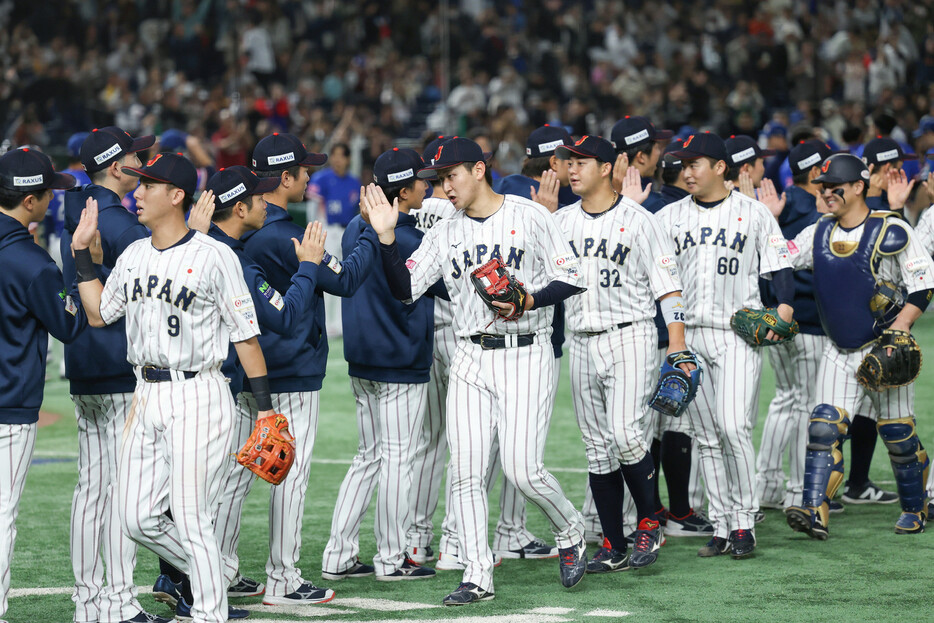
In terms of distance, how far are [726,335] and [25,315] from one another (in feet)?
12.0

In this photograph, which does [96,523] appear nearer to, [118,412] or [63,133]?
[118,412]

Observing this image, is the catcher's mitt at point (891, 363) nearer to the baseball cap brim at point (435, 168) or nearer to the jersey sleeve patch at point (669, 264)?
the jersey sleeve patch at point (669, 264)

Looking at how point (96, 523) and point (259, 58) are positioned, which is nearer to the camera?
point (96, 523)

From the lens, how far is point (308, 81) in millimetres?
22156

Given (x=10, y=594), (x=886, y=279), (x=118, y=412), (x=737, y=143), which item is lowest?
(x=10, y=594)

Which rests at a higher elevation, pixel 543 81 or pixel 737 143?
pixel 543 81

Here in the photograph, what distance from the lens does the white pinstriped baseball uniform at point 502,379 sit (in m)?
5.75

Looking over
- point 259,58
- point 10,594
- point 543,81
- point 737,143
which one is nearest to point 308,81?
point 259,58

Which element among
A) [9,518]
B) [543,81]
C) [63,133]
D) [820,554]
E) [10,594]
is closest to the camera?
[9,518]

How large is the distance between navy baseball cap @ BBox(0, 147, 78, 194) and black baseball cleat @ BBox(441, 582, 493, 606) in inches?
104

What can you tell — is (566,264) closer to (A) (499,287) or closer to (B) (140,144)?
(A) (499,287)

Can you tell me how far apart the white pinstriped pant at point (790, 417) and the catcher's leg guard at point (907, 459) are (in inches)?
32.3

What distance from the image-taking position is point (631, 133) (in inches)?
280

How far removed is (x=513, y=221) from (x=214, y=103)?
621 inches
